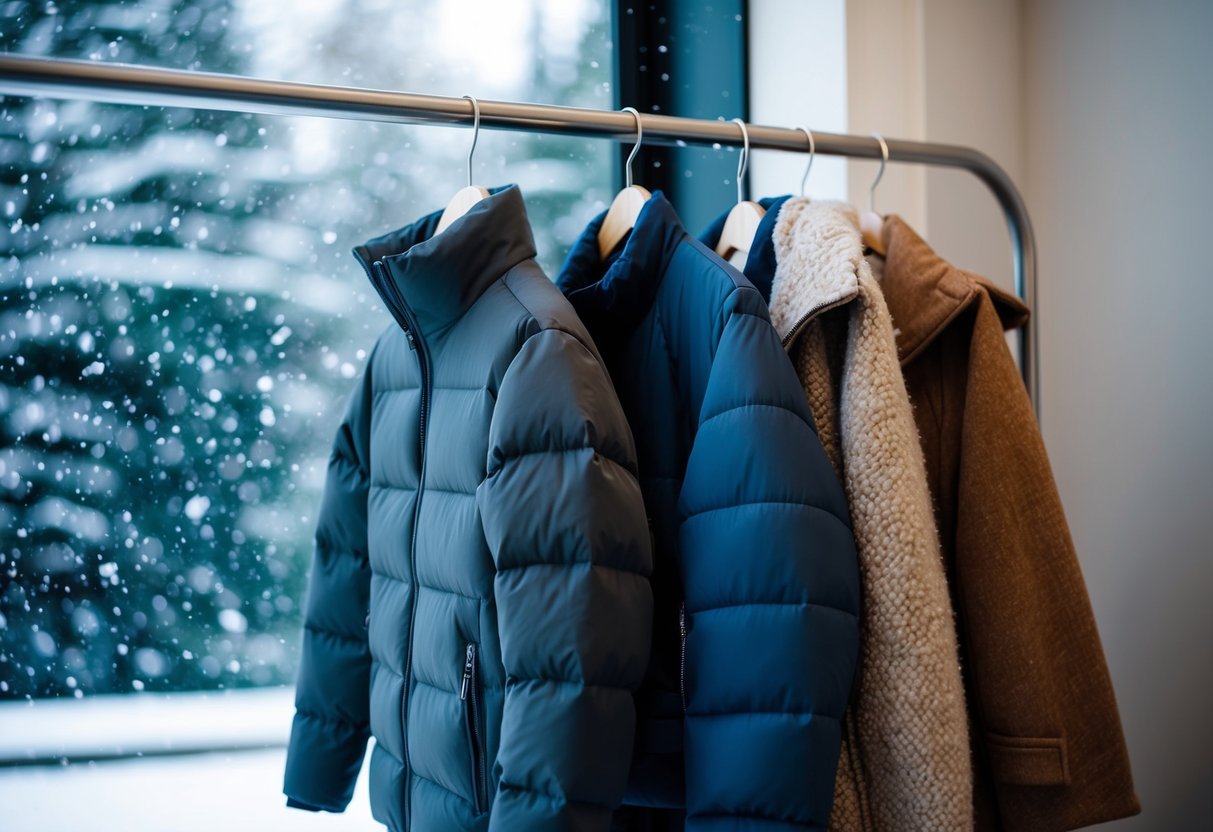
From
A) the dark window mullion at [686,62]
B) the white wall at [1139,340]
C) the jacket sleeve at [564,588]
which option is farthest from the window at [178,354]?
the white wall at [1139,340]

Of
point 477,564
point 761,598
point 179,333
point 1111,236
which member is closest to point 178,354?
point 179,333

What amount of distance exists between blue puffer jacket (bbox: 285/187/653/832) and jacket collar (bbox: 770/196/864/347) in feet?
0.75

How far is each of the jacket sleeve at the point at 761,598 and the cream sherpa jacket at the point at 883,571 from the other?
0.17 ft

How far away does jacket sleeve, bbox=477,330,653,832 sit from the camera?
2.81ft

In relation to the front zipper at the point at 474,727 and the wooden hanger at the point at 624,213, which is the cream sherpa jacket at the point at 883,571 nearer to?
the wooden hanger at the point at 624,213

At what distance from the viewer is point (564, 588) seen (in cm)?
88

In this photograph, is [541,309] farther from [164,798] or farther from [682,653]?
[164,798]

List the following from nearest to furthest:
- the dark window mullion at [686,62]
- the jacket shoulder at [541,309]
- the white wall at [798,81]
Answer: the jacket shoulder at [541,309], the white wall at [798,81], the dark window mullion at [686,62]

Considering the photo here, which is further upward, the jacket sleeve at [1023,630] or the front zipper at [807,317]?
the front zipper at [807,317]

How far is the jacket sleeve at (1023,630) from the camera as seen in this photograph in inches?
41.4

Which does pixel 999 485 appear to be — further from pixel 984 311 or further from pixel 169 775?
pixel 169 775

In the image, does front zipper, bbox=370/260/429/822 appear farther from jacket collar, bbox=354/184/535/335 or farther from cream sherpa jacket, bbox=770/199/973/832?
cream sherpa jacket, bbox=770/199/973/832

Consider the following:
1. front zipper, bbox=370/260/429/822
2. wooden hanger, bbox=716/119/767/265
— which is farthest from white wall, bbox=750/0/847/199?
front zipper, bbox=370/260/429/822

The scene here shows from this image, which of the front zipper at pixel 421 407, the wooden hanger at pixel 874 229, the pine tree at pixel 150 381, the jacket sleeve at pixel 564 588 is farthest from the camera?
the pine tree at pixel 150 381
